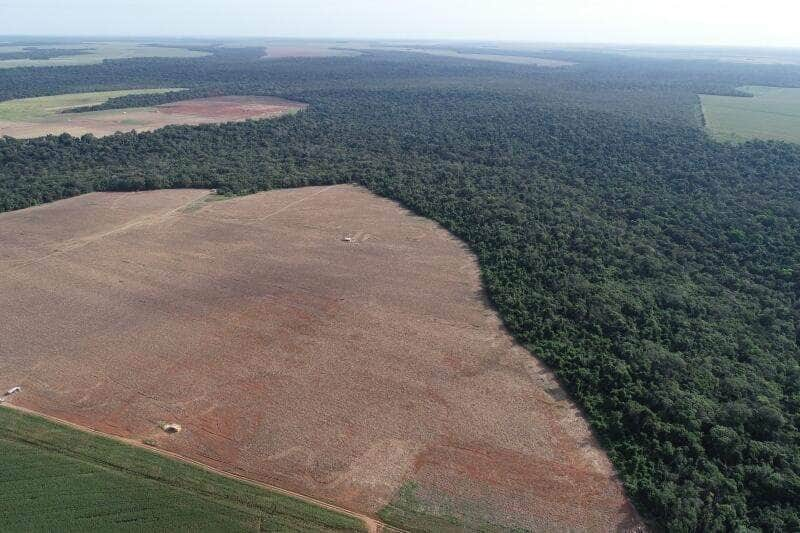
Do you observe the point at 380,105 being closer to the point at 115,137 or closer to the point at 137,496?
the point at 115,137

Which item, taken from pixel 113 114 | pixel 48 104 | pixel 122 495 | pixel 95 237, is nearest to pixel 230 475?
pixel 122 495

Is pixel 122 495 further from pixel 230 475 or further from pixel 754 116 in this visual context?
pixel 754 116

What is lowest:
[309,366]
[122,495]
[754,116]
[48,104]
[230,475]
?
[122,495]

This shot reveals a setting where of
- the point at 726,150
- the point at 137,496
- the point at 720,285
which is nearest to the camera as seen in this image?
the point at 137,496

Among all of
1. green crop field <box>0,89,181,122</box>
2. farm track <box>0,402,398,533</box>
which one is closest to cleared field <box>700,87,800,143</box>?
farm track <box>0,402,398,533</box>

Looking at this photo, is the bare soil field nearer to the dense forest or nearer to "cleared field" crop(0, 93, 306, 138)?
the dense forest

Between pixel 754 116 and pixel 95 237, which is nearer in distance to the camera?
pixel 95 237

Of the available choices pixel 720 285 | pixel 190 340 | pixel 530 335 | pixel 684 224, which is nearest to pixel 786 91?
pixel 684 224
